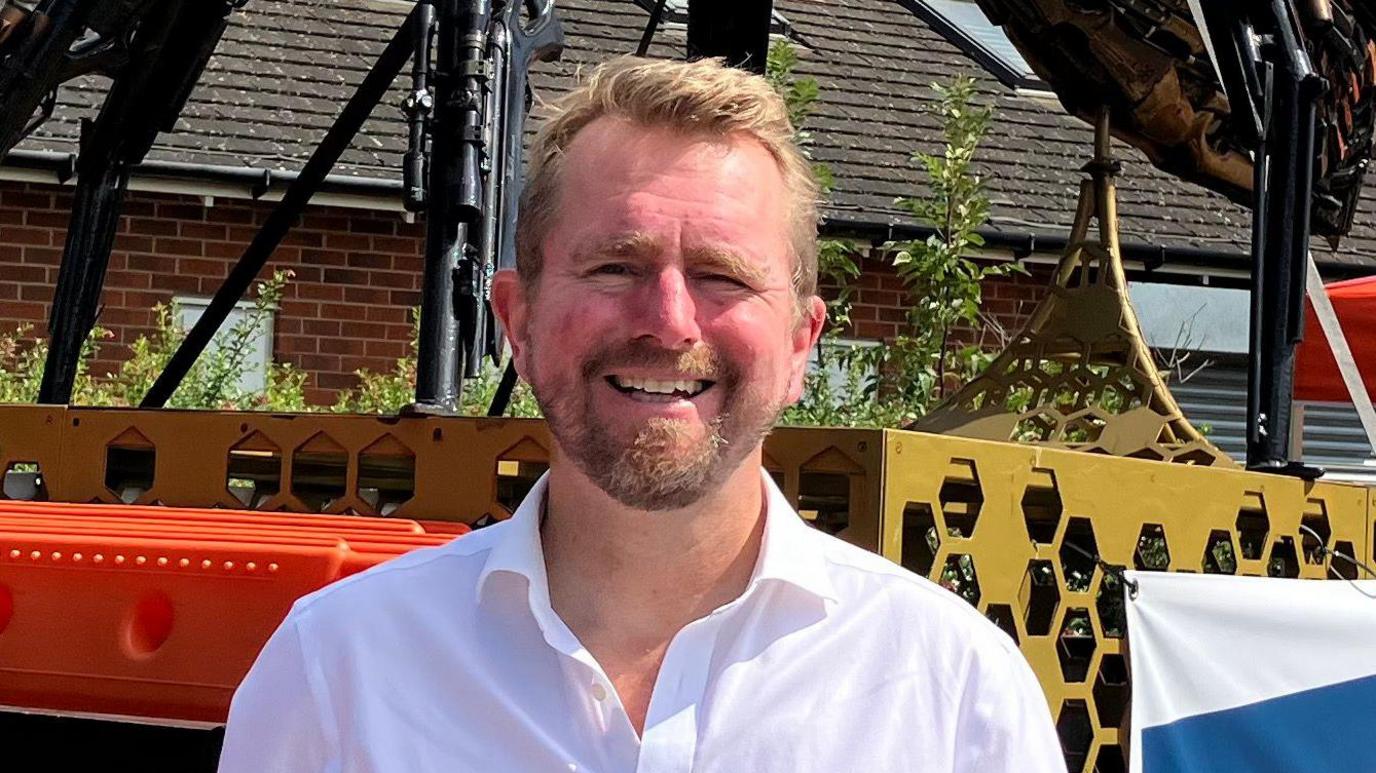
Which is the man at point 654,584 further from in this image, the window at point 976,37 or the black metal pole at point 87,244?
the window at point 976,37

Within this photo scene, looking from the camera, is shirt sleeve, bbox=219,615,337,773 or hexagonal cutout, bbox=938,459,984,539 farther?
hexagonal cutout, bbox=938,459,984,539

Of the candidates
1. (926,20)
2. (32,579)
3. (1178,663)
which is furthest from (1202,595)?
(926,20)

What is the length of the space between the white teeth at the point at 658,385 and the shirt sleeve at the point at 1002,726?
1.15ft

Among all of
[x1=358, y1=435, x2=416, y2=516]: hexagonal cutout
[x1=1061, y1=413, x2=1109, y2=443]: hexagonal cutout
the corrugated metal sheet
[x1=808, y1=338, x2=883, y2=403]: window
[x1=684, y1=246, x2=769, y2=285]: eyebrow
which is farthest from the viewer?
the corrugated metal sheet

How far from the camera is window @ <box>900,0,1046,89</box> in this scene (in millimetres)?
12438

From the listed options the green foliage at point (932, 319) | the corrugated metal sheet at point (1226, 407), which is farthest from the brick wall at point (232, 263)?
Result: the corrugated metal sheet at point (1226, 407)

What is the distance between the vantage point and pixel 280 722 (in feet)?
5.16

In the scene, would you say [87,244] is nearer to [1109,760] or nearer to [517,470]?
[517,470]

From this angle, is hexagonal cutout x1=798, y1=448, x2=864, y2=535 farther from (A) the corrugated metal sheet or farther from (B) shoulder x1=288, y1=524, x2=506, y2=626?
(A) the corrugated metal sheet

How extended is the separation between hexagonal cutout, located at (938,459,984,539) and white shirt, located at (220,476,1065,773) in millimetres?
923

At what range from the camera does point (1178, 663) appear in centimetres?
294

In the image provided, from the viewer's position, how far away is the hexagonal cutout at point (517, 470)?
9.07 feet

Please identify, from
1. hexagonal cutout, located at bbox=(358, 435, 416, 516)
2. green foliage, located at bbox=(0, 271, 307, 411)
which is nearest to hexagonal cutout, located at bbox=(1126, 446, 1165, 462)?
hexagonal cutout, located at bbox=(358, 435, 416, 516)

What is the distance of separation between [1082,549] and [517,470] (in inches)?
36.2
